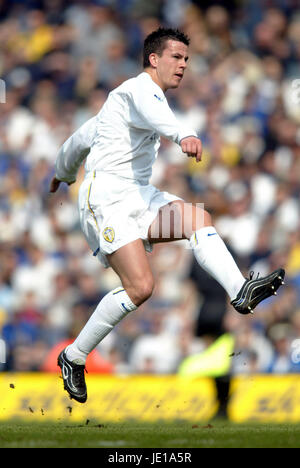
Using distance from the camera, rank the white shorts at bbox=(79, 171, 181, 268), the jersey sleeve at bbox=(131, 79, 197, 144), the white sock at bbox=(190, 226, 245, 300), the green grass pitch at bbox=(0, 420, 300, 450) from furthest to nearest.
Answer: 1. the white shorts at bbox=(79, 171, 181, 268)
2. the white sock at bbox=(190, 226, 245, 300)
3. the jersey sleeve at bbox=(131, 79, 197, 144)
4. the green grass pitch at bbox=(0, 420, 300, 450)

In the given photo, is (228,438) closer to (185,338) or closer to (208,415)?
(208,415)

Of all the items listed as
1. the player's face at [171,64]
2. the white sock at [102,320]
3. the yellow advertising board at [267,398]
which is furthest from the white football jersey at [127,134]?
the yellow advertising board at [267,398]

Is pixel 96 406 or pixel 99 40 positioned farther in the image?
pixel 99 40

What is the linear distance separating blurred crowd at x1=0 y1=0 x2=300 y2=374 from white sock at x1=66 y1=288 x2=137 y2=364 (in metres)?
2.36

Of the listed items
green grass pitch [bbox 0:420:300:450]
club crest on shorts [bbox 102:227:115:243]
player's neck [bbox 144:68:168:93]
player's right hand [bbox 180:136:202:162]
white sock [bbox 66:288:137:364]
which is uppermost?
player's neck [bbox 144:68:168:93]

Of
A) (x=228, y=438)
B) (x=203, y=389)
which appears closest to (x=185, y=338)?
(x=203, y=389)

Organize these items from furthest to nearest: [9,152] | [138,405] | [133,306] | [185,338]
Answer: [9,152] → [185,338] → [138,405] → [133,306]

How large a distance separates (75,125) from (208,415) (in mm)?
5624

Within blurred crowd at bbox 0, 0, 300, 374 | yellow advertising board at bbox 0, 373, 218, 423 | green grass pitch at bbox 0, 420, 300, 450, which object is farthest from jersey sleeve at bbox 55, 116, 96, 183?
yellow advertising board at bbox 0, 373, 218, 423

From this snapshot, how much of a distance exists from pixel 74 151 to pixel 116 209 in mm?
827

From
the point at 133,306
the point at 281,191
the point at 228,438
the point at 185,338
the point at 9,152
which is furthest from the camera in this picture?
the point at 9,152

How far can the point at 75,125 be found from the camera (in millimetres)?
A: 12992

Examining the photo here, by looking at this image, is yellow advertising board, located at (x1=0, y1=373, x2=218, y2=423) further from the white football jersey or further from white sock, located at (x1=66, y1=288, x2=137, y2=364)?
the white football jersey

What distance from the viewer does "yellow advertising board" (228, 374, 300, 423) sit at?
30.1 feet
